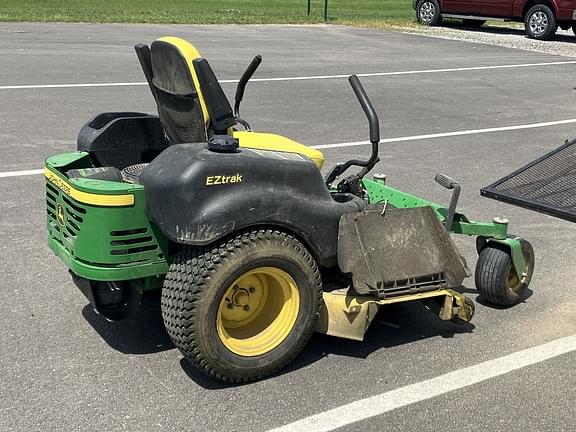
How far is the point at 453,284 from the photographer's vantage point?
3908mm

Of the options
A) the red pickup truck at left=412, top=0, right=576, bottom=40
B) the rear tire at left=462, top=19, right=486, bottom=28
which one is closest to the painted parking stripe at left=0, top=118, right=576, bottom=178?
the red pickup truck at left=412, top=0, right=576, bottom=40

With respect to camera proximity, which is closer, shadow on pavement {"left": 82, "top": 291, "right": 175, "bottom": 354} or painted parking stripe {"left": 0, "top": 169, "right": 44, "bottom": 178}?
shadow on pavement {"left": 82, "top": 291, "right": 175, "bottom": 354}

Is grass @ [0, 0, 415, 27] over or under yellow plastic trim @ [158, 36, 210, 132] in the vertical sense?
under

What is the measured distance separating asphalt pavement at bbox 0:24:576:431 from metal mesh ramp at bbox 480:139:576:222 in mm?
681

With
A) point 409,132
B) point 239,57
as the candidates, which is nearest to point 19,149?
point 409,132

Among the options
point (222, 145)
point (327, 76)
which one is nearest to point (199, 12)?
point (327, 76)

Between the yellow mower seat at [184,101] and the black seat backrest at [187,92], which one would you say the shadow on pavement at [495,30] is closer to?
the yellow mower seat at [184,101]

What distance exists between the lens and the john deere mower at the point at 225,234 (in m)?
3.30

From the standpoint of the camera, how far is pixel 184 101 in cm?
366

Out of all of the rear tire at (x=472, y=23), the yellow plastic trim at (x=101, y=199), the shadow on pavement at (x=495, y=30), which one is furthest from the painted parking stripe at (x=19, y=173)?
the rear tire at (x=472, y=23)

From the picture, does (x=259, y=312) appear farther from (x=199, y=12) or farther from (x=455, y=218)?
(x=199, y=12)

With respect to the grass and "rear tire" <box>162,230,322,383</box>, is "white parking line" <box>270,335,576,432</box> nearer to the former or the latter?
"rear tire" <box>162,230,322,383</box>

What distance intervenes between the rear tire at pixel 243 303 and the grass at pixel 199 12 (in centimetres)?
1665

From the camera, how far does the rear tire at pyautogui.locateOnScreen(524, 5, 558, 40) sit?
19.7 metres
